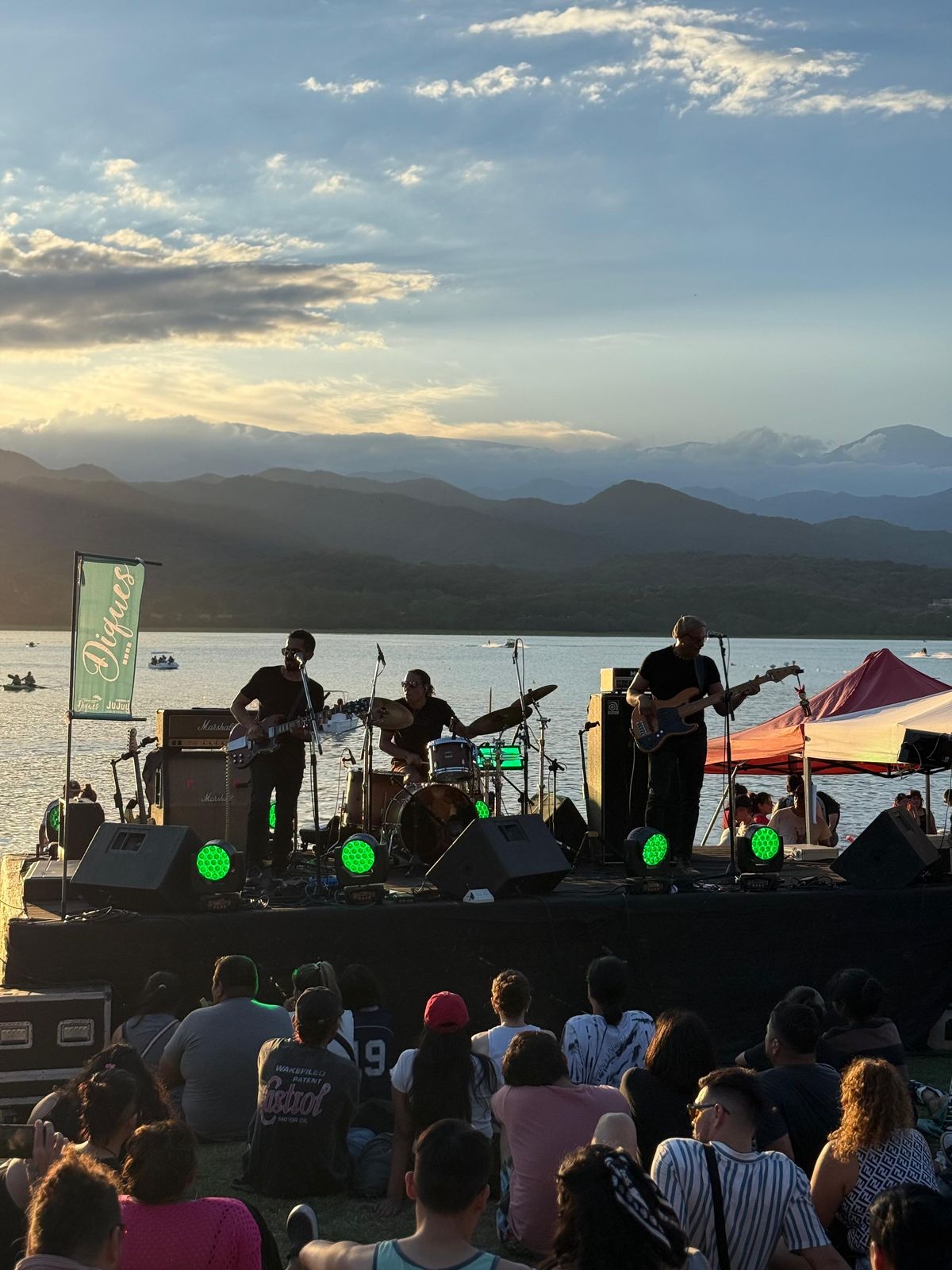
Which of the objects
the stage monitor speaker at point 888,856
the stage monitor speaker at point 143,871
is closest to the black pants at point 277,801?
the stage monitor speaker at point 143,871

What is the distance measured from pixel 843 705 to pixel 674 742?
8.04m

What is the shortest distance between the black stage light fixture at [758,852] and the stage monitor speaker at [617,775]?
177cm

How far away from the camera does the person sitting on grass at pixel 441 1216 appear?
3.11 m

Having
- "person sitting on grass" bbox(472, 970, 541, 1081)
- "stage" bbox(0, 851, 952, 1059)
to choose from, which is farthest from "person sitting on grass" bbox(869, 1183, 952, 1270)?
"stage" bbox(0, 851, 952, 1059)

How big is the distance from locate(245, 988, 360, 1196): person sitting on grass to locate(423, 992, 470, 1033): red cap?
45 centimetres

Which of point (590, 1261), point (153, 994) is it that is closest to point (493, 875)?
point (153, 994)

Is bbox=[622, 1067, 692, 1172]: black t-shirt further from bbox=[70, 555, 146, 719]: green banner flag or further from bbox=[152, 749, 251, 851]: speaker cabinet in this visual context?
A: bbox=[152, 749, 251, 851]: speaker cabinet

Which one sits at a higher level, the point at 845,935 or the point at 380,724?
the point at 380,724

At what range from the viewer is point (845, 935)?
9180 millimetres

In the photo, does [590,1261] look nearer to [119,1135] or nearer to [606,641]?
[119,1135]

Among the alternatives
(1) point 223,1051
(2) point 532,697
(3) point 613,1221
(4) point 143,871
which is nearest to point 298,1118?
(1) point 223,1051

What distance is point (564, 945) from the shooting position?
28.9 ft

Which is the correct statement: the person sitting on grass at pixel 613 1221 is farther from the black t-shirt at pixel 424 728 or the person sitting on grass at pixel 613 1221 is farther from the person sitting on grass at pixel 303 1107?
the black t-shirt at pixel 424 728

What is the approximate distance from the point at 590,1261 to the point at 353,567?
15676 centimetres
